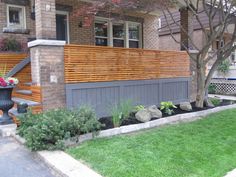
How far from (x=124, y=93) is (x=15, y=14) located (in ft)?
14.6

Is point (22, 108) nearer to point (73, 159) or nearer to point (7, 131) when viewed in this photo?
point (7, 131)

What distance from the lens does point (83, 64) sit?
6.41 metres

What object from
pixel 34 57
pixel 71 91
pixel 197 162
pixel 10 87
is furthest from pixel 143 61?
pixel 197 162

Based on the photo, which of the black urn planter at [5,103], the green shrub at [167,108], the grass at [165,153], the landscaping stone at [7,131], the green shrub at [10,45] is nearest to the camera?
the grass at [165,153]

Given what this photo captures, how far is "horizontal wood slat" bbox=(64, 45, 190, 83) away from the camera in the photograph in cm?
626

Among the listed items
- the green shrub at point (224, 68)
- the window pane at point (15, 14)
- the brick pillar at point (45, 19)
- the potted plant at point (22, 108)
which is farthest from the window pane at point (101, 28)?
the green shrub at point (224, 68)

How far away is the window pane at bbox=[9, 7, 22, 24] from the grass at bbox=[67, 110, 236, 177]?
5552mm

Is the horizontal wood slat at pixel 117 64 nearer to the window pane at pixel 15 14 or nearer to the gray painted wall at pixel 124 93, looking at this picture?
the gray painted wall at pixel 124 93

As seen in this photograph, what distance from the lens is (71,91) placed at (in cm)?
622

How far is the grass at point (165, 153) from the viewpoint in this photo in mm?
3705

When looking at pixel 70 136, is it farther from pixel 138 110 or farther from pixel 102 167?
pixel 138 110

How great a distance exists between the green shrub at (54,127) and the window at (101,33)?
5908 millimetres

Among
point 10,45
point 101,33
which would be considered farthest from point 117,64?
point 101,33

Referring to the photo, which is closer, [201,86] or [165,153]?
[165,153]
